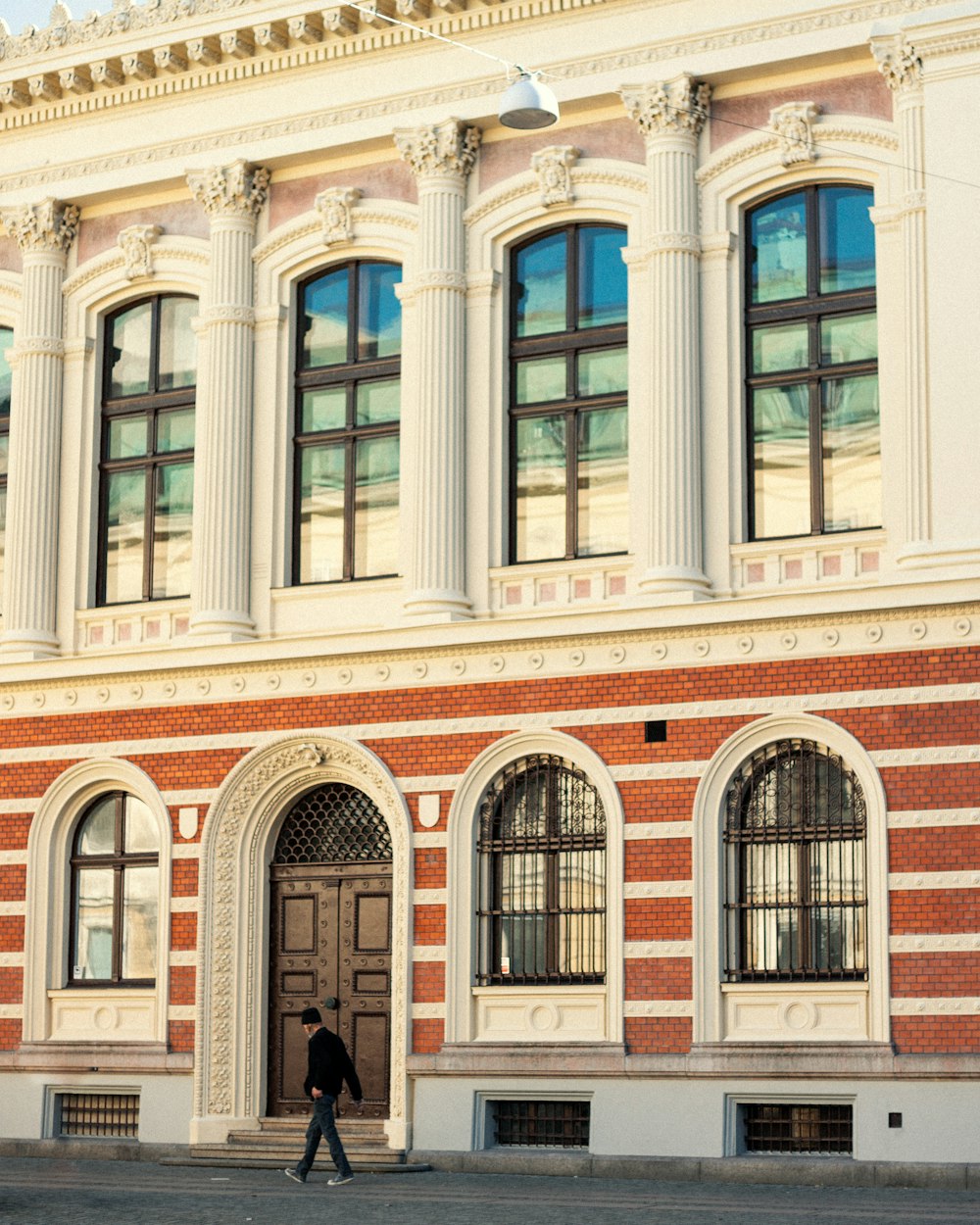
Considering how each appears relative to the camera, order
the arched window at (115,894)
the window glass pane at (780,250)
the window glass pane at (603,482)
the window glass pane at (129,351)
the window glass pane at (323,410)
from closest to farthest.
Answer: the window glass pane at (780,250) < the window glass pane at (603,482) < the arched window at (115,894) < the window glass pane at (323,410) < the window glass pane at (129,351)

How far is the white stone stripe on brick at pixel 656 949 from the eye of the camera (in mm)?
22969

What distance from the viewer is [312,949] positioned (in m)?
25.7

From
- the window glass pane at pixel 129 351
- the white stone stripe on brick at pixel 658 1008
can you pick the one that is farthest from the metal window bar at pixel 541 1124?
the window glass pane at pixel 129 351

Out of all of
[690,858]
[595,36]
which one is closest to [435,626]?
[690,858]

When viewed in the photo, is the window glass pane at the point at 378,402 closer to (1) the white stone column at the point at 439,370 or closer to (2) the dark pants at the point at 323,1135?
(1) the white stone column at the point at 439,370

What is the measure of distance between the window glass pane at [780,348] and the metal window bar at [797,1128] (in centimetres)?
813

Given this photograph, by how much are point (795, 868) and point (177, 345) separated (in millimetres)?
10812

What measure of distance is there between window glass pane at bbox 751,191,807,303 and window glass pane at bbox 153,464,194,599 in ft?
25.5

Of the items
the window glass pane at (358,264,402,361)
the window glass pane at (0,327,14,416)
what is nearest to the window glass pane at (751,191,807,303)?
the window glass pane at (358,264,402,361)

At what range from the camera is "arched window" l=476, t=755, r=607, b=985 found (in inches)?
938

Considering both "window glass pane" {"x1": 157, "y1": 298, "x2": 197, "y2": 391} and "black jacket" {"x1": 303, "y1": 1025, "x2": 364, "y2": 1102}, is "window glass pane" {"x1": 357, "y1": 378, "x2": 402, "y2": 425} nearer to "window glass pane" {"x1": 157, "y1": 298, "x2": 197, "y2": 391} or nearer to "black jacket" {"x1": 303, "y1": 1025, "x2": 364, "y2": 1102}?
"window glass pane" {"x1": 157, "y1": 298, "x2": 197, "y2": 391}

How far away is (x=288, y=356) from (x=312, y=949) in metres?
7.34

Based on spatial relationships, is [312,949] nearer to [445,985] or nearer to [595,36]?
[445,985]

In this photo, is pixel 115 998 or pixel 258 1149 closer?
pixel 258 1149
